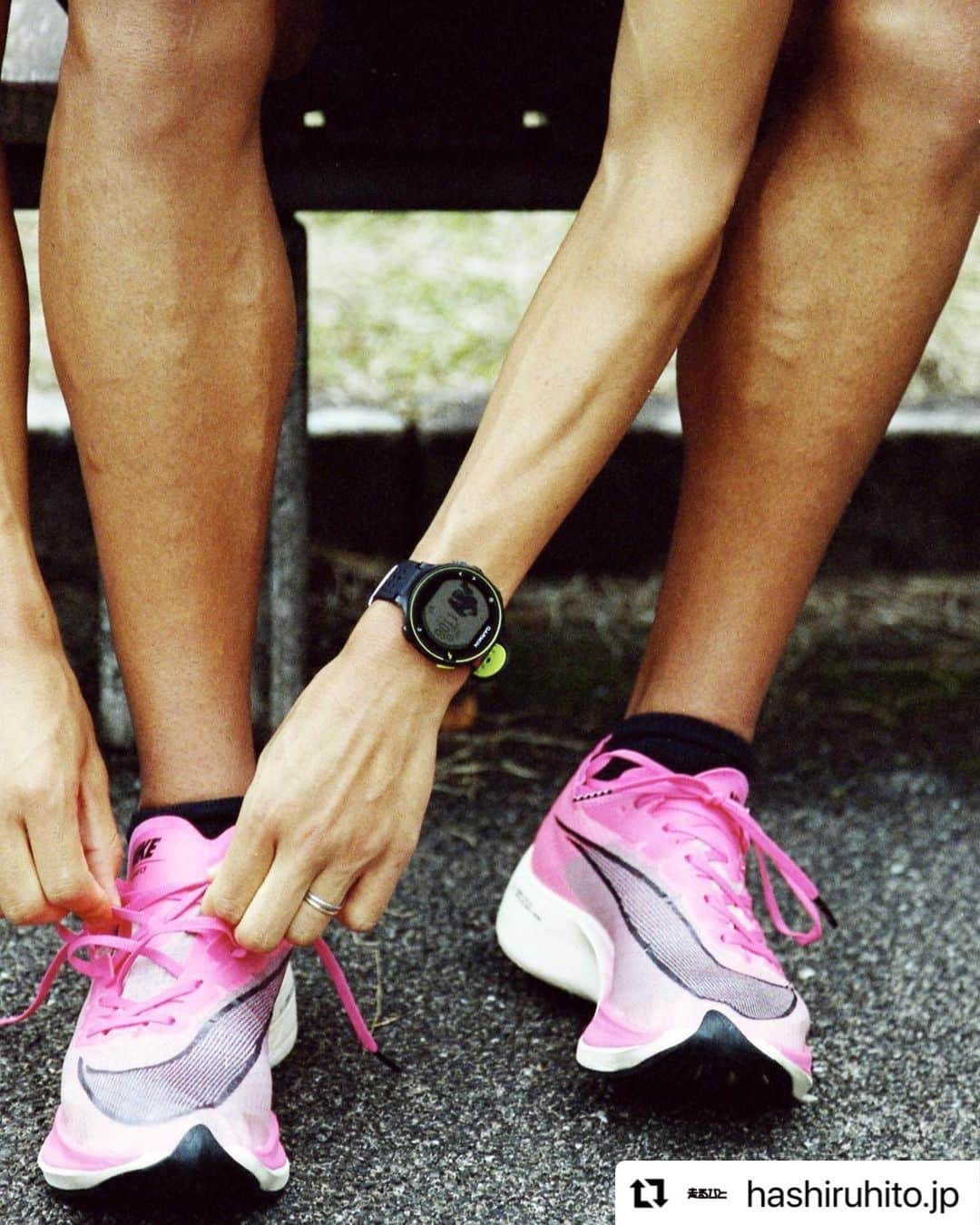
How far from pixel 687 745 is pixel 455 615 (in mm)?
274

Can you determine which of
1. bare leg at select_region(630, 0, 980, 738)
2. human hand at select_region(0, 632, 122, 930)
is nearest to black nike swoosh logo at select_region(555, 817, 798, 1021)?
bare leg at select_region(630, 0, 980, 738)

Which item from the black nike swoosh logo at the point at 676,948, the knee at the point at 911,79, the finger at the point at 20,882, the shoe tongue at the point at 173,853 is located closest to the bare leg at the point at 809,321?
the knee at the point at 911,79

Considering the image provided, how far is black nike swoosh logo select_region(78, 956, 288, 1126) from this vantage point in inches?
32.6

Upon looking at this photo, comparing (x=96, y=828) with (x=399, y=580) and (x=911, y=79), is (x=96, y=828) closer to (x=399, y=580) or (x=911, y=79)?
(x=399, y=580)

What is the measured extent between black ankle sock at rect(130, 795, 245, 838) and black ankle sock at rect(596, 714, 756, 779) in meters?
0.28

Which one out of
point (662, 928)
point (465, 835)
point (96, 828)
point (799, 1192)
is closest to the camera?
point (799, 1192)

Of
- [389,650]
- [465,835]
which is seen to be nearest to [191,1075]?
[389,650]

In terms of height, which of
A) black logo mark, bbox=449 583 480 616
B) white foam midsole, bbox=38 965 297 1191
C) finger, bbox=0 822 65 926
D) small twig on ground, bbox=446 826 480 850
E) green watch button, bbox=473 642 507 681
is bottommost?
small twig on ground, bbox=446 826 480 850

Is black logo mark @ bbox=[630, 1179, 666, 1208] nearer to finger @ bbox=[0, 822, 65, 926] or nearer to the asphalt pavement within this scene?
the asphalt pavement

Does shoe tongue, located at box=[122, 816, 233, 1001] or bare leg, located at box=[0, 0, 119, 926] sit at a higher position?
bare leg, located at box=[0, 0, 119, 926]

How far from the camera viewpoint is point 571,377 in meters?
Result: 0.88

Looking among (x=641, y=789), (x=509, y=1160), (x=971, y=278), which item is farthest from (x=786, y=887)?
(x=971, y=278)

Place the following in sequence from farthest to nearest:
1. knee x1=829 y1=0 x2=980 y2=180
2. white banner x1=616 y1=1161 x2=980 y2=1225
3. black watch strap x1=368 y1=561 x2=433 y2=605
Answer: knee x1=829 y1=0 x2=980 y2=180
black watch strap x1=368 y1=561 x2=433 y2=605
white banner x1=616 y1=1161 x2=980 y2=1225

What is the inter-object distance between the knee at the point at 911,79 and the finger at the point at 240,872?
0.60m
